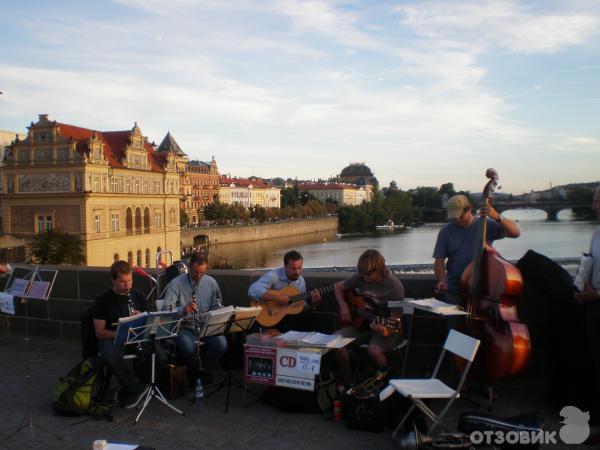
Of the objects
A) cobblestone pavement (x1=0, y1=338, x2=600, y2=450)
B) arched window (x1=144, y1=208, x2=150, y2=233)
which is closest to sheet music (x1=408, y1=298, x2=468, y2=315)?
cobblestone pavement (x1=0, y1=338, x2=600, y2=450)

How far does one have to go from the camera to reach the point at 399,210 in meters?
139

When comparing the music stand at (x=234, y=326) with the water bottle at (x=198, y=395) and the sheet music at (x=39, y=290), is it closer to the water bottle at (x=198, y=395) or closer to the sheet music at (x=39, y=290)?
the water bottle at (x=198, y=395)

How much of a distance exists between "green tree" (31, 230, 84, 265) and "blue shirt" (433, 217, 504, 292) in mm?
35884

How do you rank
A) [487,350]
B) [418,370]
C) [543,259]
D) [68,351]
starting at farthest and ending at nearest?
[68,351], [418,370], [543,259], [487,350]

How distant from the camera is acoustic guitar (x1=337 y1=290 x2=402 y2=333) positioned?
5.16 meters

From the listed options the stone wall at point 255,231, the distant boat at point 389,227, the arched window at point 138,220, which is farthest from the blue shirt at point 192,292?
the distant boat at point 389,227

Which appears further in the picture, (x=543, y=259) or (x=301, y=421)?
(x=543, y=259)

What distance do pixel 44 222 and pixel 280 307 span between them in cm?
4922

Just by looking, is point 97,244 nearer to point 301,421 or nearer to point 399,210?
point 301,421

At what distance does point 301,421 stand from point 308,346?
1.90ft

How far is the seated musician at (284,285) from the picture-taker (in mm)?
5844

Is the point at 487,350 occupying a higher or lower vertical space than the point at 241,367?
higher

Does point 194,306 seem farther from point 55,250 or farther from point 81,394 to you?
point 55,250

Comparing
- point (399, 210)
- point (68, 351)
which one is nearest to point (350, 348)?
point (68, 351)
